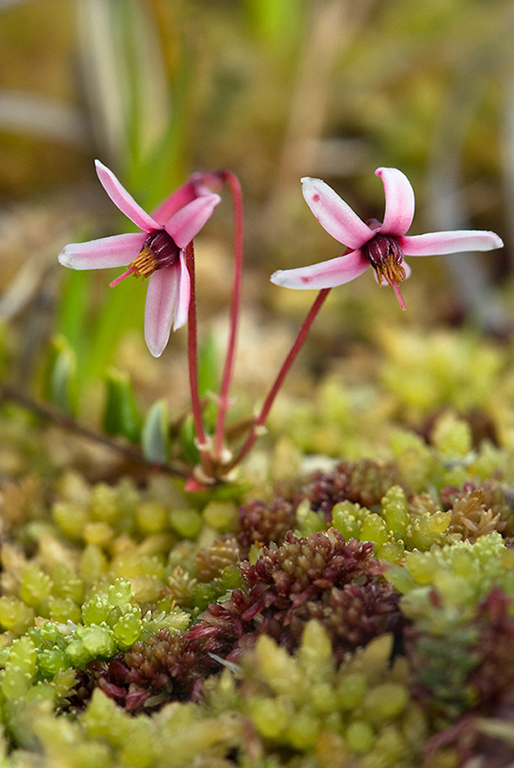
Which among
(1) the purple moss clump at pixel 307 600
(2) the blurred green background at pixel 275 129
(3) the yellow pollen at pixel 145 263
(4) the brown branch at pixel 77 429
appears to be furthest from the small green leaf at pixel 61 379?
(1) the purple moss clump at pixel 307 600

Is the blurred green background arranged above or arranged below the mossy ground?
above

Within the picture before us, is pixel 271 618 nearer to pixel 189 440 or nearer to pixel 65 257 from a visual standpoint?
pixel 189 440

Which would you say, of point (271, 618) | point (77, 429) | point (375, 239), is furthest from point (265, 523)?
point (77, 429)

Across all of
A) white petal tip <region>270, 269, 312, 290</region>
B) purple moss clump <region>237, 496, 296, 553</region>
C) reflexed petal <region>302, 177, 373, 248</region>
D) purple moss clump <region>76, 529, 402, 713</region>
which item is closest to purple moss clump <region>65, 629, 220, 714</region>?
purple moss clump <region>76, 529, 402, 713</region>

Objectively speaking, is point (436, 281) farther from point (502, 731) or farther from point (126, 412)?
point (502, 731)

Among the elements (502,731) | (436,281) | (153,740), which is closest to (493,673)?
(502,731)

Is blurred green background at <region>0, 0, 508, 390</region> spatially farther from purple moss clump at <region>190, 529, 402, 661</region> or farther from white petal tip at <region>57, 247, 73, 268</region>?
purple moss clump at <region>190, 529, 402, 661</region>
